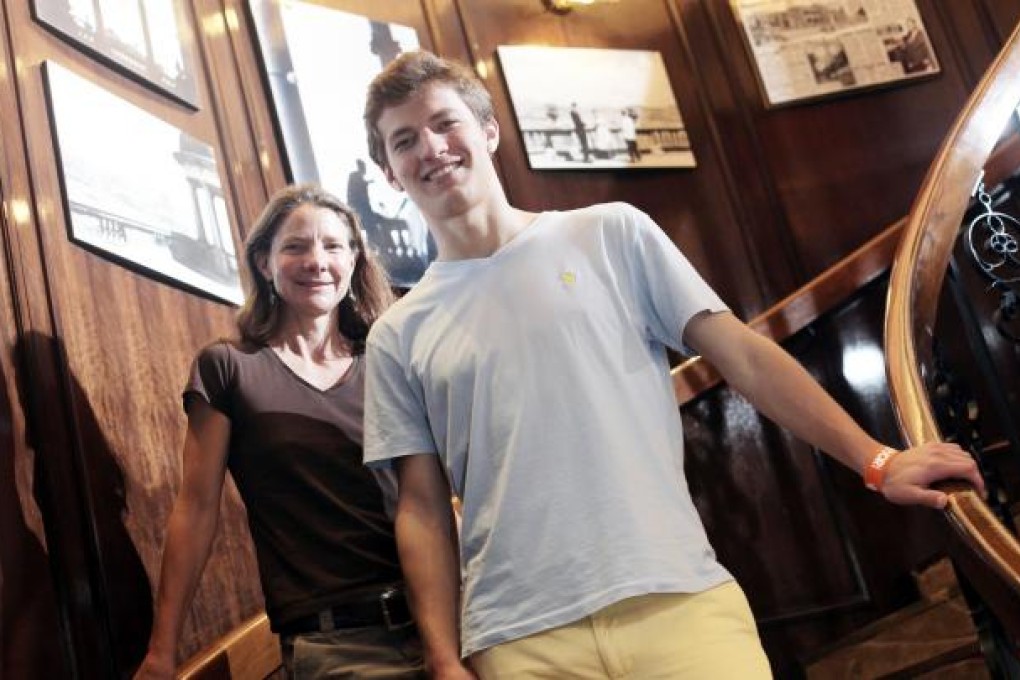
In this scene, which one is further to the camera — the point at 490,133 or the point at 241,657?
the point at 241,657

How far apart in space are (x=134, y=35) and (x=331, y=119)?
30.4 inches

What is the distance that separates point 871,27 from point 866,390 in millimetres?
2187

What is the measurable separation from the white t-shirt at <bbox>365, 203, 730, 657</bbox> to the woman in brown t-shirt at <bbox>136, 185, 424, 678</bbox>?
0.25 metres

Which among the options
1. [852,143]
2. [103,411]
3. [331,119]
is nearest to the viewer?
[103,411]

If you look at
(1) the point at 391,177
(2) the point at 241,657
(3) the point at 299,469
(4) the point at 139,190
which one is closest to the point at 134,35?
(4) the point at 139,190

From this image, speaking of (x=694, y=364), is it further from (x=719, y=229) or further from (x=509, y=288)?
(x=509, y=288)

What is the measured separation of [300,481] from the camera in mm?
1589

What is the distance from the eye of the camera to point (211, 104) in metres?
2.74

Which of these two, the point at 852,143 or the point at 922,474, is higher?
the point at 852,143

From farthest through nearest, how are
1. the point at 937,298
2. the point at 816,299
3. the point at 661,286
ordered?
the point at 816,299 < the point at 937,298 < the point at 661,286

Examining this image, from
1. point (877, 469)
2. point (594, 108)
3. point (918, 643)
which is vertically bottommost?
point (918, 643)

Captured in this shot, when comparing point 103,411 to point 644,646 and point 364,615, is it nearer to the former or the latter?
point 364,615

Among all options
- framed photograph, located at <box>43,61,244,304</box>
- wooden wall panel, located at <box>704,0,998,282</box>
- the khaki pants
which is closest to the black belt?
the khaki pants

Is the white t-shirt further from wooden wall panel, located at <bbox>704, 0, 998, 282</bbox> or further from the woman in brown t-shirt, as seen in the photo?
wooden wall panel, located at <bbox>704, 0, 998, 282</bbox>
